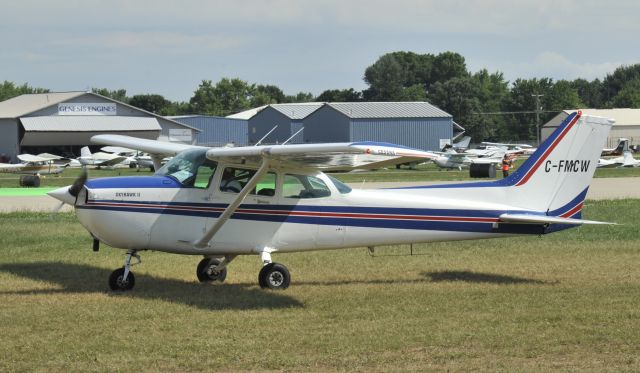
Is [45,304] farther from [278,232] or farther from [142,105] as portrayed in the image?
[142,105]

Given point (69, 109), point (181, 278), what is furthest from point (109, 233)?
point (69, 109)

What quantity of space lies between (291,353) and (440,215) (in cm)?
457

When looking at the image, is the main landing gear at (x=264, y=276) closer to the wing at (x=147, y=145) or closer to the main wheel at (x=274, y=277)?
the main wheel at (x=274, y=277)

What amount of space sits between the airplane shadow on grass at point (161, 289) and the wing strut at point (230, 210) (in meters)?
0.69

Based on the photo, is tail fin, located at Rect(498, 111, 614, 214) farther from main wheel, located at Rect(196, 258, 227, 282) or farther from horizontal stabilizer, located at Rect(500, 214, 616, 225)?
main wheel, located at Rect(196, 258, 227, 282)

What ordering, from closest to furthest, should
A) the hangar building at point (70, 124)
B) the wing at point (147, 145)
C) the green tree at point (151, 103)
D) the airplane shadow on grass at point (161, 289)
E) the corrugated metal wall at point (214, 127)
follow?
the airplane shadow on grass at point (161, 289) → the wing at point (147, 145) → the hangar building at point (70, 124) → the corrugated metal wall at point (214, 127) → the green tree at point (151, 103)

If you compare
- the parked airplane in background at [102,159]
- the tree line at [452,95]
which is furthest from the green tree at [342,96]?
the parked airplane in background at [102,159]

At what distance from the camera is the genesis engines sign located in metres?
85.7

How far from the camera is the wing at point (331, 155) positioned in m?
9.53

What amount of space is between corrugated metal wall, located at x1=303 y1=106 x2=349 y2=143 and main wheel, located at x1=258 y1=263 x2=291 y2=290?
7992 cm

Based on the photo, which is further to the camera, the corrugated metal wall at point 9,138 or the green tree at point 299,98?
the green tree at point 299,98

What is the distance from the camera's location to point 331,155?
1063cm

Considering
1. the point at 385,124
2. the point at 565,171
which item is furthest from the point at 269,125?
the point at 565,171

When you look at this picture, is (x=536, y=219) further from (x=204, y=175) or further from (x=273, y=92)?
(x=273, y=92)
